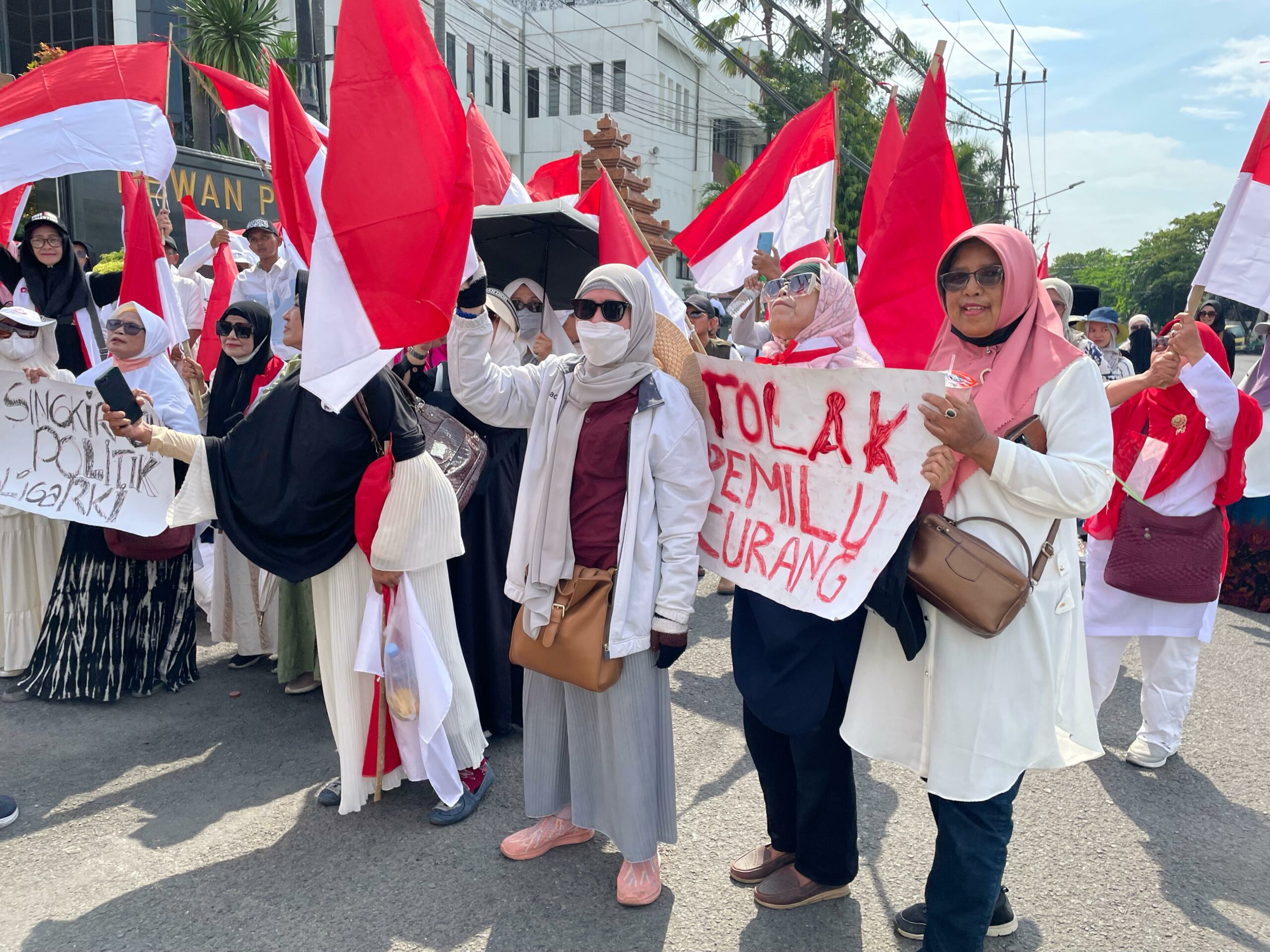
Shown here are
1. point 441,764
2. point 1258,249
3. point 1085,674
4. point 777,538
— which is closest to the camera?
point 1085,674

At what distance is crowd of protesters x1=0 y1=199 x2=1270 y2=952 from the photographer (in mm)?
2314

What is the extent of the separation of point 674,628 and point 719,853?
38.0 inches

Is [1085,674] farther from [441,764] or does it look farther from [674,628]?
[441,764]

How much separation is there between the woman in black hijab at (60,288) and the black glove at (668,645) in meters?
3.75

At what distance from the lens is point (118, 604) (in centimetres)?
453

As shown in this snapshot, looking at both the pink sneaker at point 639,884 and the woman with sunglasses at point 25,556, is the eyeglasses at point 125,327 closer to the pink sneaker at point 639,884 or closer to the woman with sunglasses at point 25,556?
the woman with sunglasses at point 25,556

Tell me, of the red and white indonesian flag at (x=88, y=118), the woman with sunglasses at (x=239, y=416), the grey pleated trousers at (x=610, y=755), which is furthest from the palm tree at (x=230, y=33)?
the grey pleated trousers at (x=610, y=755)

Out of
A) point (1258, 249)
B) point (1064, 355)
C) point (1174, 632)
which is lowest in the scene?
point (1174, 632)

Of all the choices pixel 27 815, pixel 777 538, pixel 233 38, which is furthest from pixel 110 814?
pixel 233 38

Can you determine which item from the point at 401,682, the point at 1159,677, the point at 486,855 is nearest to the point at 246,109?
the point at 401,682

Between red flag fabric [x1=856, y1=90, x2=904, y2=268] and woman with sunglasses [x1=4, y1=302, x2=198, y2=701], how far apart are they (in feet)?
11.8

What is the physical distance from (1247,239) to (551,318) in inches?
120

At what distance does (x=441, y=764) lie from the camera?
338cm

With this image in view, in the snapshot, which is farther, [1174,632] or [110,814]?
[1174,632]
